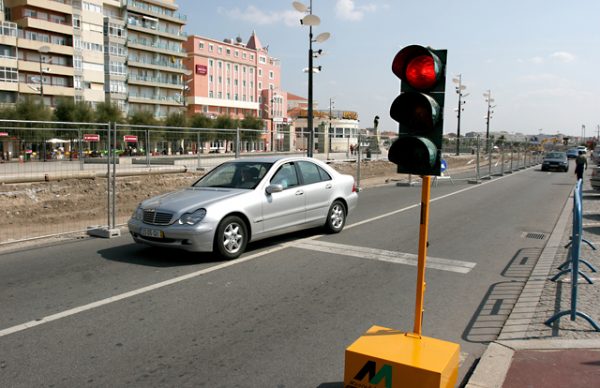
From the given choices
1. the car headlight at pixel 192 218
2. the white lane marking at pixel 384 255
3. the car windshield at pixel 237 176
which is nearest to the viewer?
the car headlight at pixel 192 218

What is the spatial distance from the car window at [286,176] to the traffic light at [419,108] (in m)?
4.86

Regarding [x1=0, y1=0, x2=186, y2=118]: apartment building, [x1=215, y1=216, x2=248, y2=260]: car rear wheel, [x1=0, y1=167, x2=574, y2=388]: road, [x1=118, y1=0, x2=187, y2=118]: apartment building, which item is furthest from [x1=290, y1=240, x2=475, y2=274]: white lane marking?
[x1=118, y1=0, x2=187, y2=118]: apartment building

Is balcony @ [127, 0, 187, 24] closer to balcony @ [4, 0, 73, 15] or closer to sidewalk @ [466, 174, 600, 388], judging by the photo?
balcony @ [4, 0, 73, 15]

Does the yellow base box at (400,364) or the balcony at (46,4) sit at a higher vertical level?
the balcony at (46,4)

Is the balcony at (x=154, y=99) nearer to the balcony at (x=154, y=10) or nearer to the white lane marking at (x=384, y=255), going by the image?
the balcony at (x=154, y=10)

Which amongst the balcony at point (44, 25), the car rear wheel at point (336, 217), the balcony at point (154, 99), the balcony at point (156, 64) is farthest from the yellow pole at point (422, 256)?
the balcony at point (156, 64)

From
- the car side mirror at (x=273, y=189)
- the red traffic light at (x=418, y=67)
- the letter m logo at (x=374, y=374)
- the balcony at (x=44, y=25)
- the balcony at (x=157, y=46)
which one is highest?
the balcony at (x=157, y=46)

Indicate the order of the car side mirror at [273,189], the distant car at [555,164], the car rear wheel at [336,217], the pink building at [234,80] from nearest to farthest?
the car side mirror at [273,189] < the car rear wheel at [336,217] < the distant car at [555,164] < the pink building at [234,80]

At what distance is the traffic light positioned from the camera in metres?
3.88

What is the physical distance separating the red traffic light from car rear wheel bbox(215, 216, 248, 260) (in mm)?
4308

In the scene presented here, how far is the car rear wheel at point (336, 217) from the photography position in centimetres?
992

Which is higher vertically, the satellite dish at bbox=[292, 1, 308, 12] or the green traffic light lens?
the satellite dish at bbox=[292, 1, 308, 12]

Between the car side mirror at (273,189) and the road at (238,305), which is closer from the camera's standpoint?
the road at (238,305)

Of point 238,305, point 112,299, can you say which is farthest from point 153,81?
point 238,305
